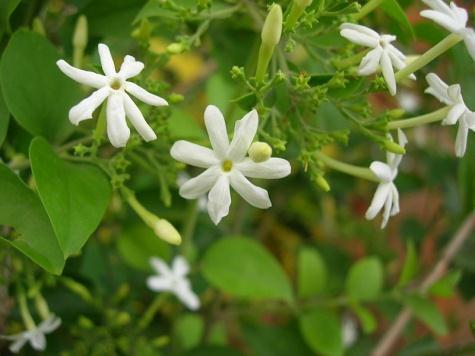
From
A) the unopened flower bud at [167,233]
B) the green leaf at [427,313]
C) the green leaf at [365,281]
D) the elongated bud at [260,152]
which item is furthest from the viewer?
the green leaf at [365,281]

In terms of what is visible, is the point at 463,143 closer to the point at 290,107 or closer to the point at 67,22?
the point at 290,107

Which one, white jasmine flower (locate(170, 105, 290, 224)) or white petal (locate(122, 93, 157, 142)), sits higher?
white petal (locate(122, 93, 157, 142))

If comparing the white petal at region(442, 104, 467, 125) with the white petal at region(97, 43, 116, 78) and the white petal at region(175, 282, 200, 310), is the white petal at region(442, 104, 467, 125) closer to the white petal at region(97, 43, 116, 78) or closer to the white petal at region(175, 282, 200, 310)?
the white petal at region(97, 43, 116, 78)

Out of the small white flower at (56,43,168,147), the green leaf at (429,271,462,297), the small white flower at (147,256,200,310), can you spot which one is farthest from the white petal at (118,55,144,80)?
the green leaf at (429,271,462,297)

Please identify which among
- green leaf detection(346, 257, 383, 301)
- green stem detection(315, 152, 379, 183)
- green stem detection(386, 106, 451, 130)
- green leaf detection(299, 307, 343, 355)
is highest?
green stem detection(386, 106, 451, 130)

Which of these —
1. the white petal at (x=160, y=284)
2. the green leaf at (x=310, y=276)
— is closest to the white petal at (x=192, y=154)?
the white petal at (x=160, y=284)

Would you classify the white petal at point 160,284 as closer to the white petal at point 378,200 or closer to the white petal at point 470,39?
the white petal at point 378,200

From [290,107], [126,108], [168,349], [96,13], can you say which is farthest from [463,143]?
[168,349]
